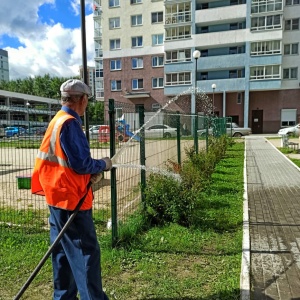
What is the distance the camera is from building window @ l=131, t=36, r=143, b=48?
137ft

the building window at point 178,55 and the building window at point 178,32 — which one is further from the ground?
the building window at point 178,32

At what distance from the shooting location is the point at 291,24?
119 ft

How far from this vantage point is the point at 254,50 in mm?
36219

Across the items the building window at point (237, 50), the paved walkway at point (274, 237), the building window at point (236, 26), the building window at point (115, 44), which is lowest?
the paved walkway at point (274, 237)

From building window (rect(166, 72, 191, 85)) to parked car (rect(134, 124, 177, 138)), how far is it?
107 ft

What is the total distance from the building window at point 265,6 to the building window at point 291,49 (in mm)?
4386

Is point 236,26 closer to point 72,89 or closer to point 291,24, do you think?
point 291,24

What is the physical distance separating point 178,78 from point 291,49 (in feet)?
44.5

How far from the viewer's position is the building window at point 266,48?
3525 cm

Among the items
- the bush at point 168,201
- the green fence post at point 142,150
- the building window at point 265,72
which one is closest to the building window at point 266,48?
the building window at point 265,72

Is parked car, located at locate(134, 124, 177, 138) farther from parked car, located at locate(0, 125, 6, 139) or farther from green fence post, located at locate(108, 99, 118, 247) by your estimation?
parked car, located at locate(0, 125, 6, 139)

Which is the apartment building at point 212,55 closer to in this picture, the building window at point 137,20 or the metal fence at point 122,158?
the building window at point 137,20

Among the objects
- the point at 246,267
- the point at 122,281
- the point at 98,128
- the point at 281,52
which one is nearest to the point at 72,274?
the point at 122,281

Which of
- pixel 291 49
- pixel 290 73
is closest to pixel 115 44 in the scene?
pixel 291 49
